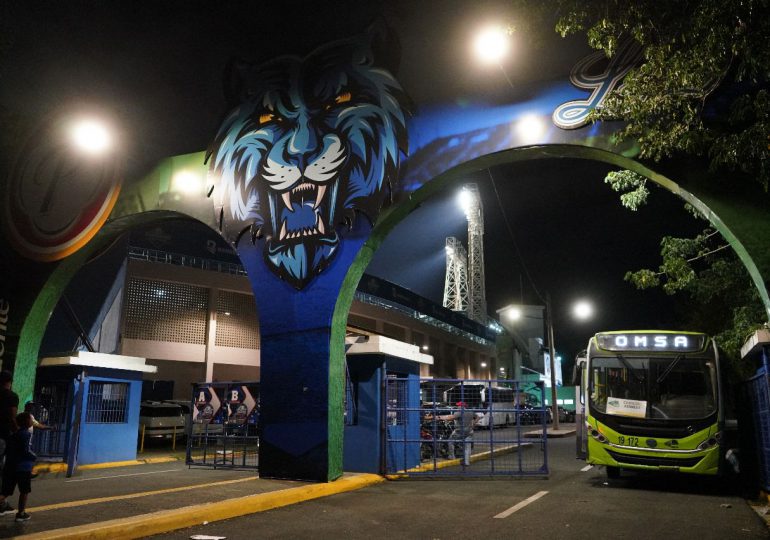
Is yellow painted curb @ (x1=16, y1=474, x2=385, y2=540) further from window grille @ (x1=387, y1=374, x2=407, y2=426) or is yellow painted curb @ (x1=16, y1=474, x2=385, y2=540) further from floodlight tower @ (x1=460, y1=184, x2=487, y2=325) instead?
floodlight tower @ (x1=460, y1=184, x2=487, y2=325)

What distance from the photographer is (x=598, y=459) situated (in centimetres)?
1122

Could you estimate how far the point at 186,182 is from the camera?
1298cm

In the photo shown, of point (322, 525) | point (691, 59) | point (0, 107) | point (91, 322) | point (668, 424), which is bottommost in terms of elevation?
point (322, 525)

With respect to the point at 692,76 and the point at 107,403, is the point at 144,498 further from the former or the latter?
the point at 692,76

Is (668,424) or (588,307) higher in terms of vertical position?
(588,307)

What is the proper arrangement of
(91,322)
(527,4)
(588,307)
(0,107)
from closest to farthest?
(527,4) < (0,107) < (91,322) < (588,307)

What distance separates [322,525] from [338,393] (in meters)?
3.81

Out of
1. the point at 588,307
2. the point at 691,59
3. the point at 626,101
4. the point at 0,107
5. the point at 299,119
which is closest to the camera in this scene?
the point at 691,59

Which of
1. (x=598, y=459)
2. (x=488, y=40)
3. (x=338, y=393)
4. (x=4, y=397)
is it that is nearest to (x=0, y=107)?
(x=4, y=397)

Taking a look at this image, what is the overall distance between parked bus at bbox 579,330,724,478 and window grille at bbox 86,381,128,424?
436 inches

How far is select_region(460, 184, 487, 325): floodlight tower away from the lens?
61469 mm

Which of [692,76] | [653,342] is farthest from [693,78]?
[653,342]

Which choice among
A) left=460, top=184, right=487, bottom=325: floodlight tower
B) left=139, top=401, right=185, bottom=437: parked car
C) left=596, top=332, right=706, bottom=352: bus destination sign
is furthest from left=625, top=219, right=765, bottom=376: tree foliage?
left=460, top=184, right=487, bottom=325: floodlight tower

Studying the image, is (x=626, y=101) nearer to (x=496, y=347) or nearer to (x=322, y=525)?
(x=322, y=525)
